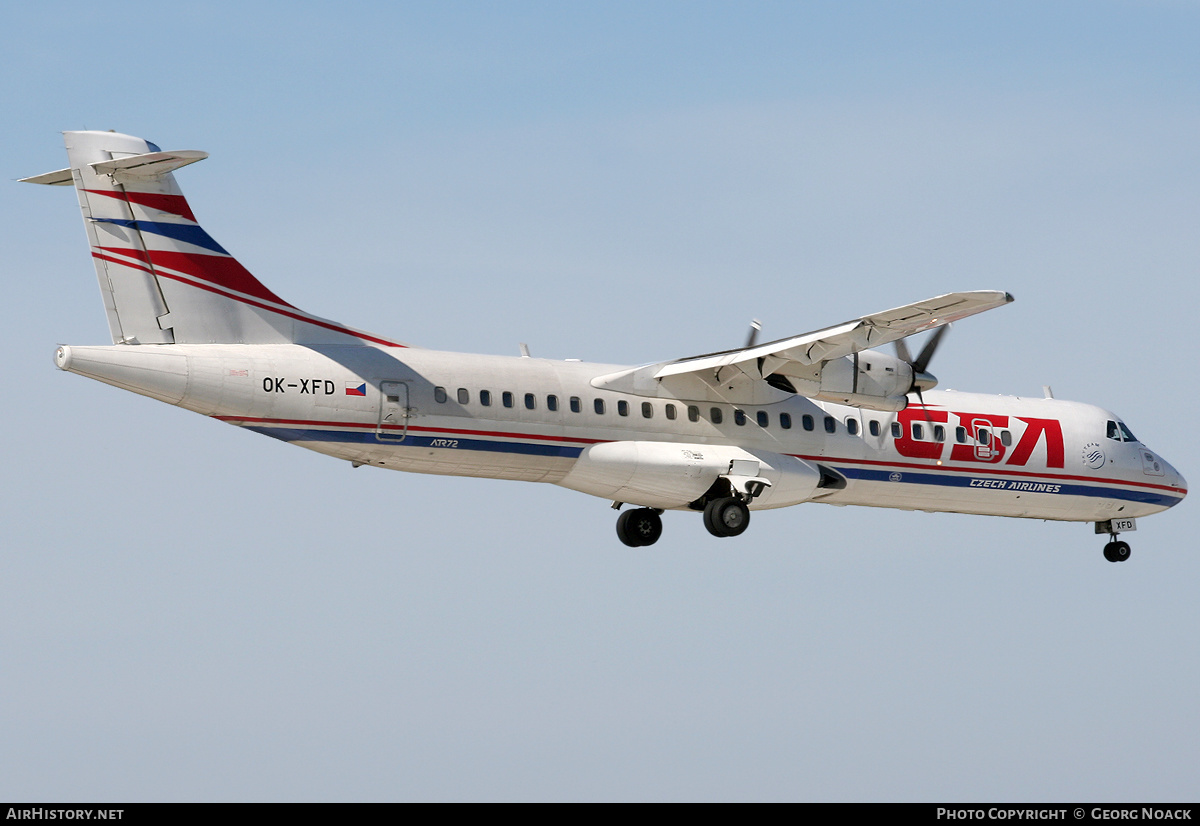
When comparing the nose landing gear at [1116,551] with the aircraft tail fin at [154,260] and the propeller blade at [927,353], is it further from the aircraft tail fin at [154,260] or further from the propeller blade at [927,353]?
the aircraft tail fin at [154,260]

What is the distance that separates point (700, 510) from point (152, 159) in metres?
11.4

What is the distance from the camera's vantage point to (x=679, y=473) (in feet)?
87.4

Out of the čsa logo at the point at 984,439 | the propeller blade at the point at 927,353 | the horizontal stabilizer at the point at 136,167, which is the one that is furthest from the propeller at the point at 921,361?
the horizontal stabilizer at the point at 136,167

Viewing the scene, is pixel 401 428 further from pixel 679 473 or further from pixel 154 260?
pixel 679 473

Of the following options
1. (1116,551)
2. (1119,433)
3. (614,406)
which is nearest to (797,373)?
(614,406)

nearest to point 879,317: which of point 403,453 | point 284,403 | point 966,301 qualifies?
point 966,301

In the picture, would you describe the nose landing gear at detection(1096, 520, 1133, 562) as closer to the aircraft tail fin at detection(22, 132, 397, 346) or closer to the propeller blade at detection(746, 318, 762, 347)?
the propeller blade at detection(746, 318, 762, 347)

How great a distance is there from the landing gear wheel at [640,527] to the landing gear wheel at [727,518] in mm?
2382

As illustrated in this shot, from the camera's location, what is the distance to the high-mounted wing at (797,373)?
85.3 ft

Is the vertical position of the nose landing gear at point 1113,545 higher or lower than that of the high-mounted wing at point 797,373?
lower

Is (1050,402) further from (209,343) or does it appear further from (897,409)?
(209,343)

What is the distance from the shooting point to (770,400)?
28.2 m

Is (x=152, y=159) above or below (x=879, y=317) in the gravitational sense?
above

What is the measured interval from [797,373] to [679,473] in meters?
2.79
